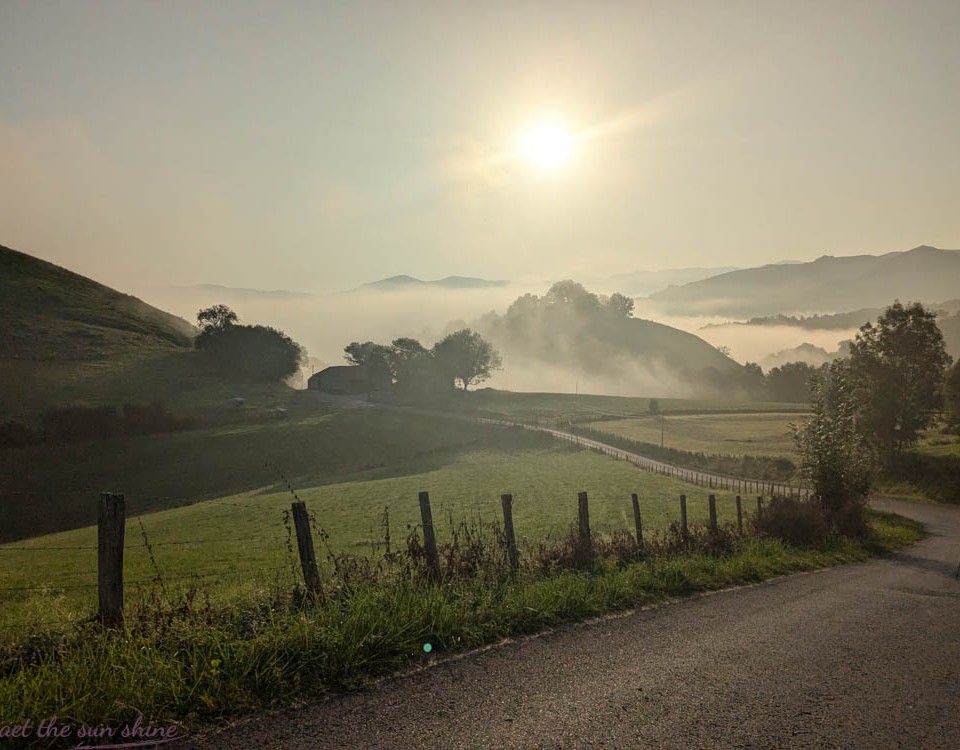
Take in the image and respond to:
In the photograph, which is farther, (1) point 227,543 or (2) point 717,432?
(2) point 717,432

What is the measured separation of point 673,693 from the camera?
709 cm

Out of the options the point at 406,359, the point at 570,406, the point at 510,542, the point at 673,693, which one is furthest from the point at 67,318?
the point at 673,693

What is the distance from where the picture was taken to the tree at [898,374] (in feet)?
186

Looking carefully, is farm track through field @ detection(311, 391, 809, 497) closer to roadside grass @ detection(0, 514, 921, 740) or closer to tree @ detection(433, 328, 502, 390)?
roadside grass @ detection(0, 514, 921, 740)

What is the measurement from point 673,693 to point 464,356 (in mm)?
122937

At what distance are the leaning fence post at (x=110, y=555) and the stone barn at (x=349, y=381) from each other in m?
126

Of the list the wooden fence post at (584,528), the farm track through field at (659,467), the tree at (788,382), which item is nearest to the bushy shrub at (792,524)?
the farm track through field at (659,467)

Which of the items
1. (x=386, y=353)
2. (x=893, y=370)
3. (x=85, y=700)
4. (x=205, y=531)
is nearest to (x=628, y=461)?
(x=893, y=370)

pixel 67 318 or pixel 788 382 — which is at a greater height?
pixel 67 318

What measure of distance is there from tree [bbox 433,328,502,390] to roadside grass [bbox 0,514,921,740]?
11737cm

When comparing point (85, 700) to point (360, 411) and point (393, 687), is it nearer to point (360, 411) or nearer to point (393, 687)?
point (393, 687)

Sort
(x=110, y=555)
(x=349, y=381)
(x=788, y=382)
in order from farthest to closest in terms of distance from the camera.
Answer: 1. (x=788, y=382)
2. (x=349, y=381)
3. (x=110, y=555)

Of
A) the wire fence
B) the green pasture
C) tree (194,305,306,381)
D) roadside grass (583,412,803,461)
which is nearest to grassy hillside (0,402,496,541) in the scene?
the wire fence

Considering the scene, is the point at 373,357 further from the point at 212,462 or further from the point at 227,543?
the point at 227,543
